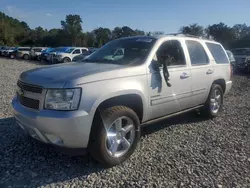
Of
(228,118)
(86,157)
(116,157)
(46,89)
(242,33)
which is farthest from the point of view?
(242,33)

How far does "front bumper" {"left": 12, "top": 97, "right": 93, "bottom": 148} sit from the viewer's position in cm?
325

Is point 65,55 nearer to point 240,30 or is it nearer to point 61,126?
point 61,126

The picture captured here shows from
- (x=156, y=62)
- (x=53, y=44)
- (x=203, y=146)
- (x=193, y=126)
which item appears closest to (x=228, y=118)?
(x=193, y=126)

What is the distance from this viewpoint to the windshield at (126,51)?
4.44 m

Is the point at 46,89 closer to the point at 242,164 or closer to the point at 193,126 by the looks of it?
the point at 242,164

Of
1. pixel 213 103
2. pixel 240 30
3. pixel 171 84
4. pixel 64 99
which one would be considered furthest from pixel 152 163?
pixel 240 30

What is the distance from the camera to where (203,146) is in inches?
182

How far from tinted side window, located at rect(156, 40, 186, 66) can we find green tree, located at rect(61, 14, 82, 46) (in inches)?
2800

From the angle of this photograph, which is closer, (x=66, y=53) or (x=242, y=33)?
(x=66, y=53)

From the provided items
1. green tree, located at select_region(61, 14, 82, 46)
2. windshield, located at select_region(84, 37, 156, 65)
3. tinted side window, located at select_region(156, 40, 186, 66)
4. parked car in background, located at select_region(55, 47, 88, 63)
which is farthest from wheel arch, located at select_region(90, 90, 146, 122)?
green tree, located at select_region(61, 14, 82, 46)

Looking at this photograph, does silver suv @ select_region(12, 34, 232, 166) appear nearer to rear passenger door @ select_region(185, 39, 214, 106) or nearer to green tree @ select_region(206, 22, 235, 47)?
rear passenger door @ select_region(185, 39, 214, 106)

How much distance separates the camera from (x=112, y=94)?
143 inches

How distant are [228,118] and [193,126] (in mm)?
1221

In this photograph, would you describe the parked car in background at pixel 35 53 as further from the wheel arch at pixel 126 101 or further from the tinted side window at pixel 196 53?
the wheel arch at pixel 126 101
